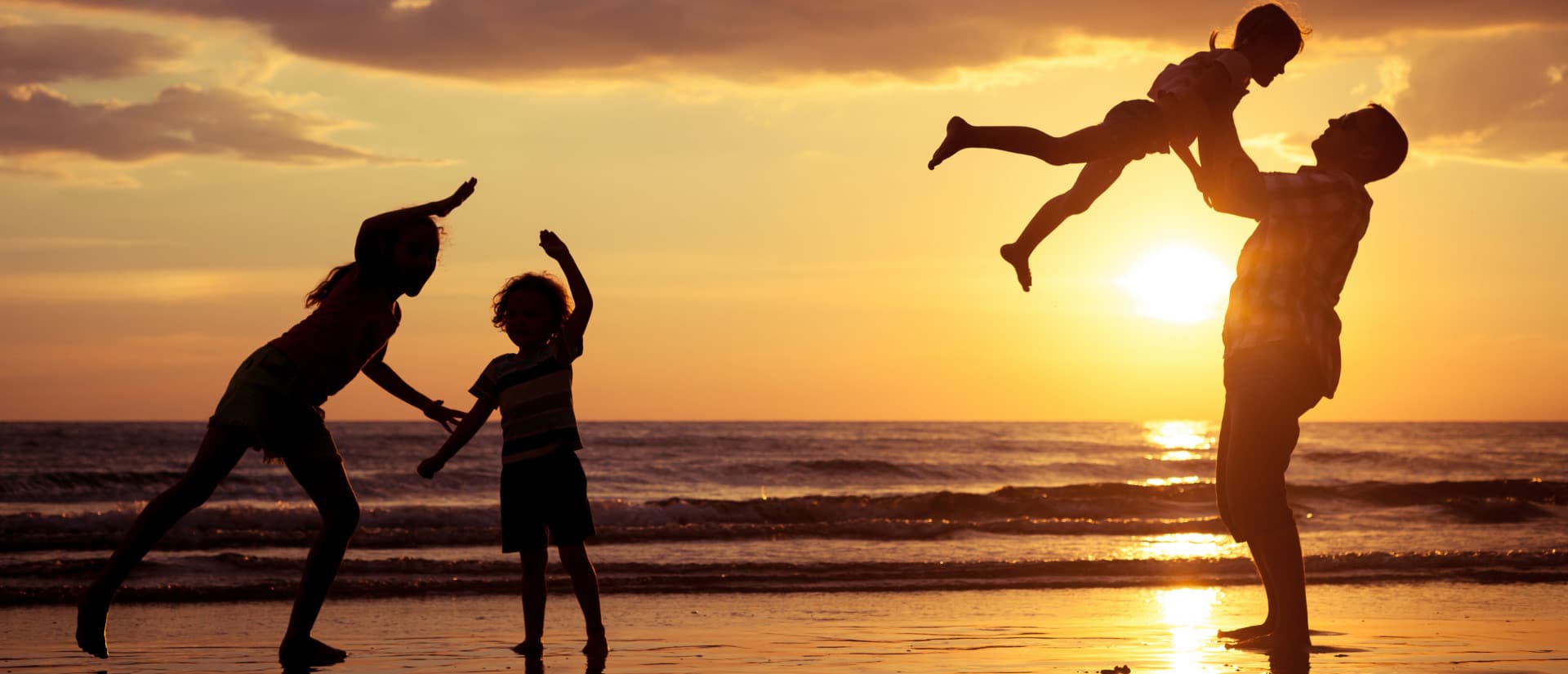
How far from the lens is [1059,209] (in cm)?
491

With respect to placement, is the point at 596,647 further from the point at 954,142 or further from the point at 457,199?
the point at 954,142

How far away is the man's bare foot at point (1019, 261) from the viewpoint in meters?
4.92

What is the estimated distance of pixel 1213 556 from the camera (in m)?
→ 10.8

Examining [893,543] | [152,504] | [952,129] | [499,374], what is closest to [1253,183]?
[952,129]

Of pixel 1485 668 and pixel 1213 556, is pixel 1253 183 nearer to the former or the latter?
pixel 1485 668

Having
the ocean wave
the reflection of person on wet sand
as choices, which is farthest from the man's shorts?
the ocean wave

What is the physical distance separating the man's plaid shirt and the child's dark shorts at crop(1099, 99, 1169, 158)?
64cm

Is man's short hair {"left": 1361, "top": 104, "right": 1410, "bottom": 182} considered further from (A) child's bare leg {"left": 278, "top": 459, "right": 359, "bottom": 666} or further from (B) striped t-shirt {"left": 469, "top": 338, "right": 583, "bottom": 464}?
(A) child's bare leg {"left": 278, "top": 459, "right": 359, "bottom": 666}

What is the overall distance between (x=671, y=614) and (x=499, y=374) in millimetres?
2488

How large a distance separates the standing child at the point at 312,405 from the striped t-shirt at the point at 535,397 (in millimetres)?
573

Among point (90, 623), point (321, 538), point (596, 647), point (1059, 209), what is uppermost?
point (1059, 209)

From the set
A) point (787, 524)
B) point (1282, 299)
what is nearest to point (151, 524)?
point (1282, 299)

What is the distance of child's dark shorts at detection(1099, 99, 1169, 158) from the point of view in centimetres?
443

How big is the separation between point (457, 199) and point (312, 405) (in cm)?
93
